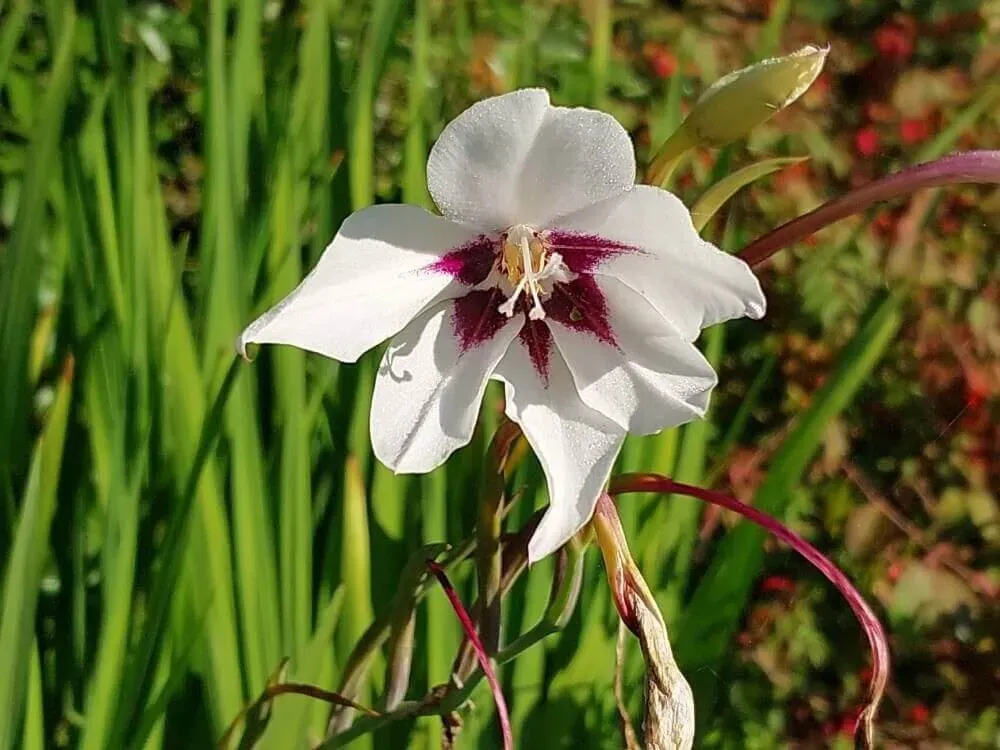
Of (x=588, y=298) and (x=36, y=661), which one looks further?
(x=36, y=661)

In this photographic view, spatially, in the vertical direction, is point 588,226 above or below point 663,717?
above

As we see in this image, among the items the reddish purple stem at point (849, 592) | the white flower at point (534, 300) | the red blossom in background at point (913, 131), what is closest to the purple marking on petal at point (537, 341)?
the white flower at point (534, 300)

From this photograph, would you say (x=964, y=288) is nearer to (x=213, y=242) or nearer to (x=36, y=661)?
(x=213, y=242)

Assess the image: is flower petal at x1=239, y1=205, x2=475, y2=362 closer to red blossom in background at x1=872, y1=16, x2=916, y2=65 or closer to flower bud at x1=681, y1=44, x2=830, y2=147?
flower bud at x1=681, y1=44, x2=830, y2=147

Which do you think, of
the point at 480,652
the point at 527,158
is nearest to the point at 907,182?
the point at 527,158

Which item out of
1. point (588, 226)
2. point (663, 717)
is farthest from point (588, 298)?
point (663, 717)

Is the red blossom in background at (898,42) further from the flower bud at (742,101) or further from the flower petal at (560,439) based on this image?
the flower petal at (560,439)
